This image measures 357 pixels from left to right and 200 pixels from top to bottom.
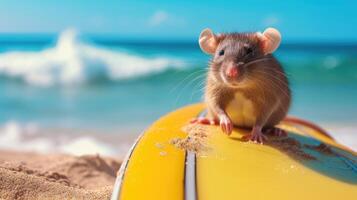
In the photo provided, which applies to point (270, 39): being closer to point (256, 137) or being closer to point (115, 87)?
point (256, 137)

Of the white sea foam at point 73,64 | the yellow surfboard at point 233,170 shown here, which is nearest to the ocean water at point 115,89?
the white sea foam at point 73,64

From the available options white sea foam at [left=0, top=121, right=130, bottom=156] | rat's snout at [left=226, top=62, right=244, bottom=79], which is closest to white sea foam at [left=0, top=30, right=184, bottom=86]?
white sea foam at [left=0, top=121, right=130, bottom=156]

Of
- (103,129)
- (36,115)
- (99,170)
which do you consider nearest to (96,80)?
(36,115)

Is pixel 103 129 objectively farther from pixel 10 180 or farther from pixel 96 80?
pixel 96 80

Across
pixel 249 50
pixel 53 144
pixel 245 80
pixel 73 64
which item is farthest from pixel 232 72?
pixel 73 64

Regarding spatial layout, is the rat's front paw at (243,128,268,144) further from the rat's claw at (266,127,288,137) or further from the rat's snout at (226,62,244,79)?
the rat's snout at (226,62,244,79)

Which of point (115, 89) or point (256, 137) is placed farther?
point (115, 89)

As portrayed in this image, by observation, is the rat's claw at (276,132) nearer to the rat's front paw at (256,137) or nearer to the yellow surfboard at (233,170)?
the yellow surfboard at (233,170)
